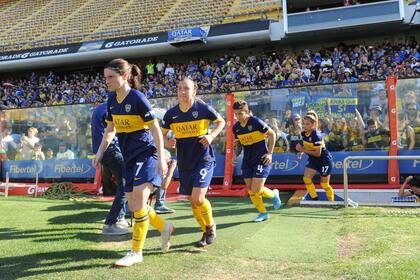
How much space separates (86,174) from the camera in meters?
11.1

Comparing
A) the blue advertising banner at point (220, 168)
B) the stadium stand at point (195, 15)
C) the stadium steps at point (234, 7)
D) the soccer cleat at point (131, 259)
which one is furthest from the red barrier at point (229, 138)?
the stadium steps at point (234, 7)

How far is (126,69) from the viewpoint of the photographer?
4336 millimetres

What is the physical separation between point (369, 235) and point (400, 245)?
54cm

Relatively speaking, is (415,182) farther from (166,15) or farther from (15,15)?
(15,15)

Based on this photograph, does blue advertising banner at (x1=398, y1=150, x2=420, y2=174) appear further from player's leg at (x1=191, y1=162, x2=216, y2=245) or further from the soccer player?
the soccer player

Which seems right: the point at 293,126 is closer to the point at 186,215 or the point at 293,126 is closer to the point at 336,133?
the point at 336,133

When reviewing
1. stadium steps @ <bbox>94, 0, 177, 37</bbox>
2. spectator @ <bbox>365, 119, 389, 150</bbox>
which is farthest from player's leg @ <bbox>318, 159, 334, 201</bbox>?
stadium steps @ <bbox>94, 0, 177, 37</bbox>

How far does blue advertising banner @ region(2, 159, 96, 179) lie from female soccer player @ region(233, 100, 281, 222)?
18.9ft

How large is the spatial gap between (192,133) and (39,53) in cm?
2277

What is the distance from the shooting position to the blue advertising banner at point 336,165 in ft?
30.3

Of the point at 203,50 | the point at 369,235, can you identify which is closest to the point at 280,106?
the point at 369,235

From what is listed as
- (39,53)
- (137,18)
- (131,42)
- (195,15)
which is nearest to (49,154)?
(131,42)

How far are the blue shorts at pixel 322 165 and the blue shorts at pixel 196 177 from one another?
11.9 feet

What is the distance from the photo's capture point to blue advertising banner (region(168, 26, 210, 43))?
2083cm
